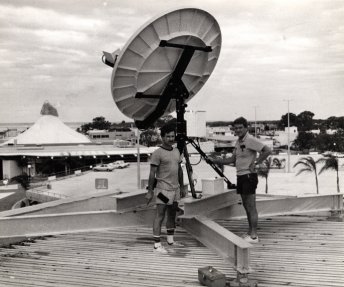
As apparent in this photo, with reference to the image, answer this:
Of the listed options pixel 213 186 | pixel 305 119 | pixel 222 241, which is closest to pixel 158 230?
pixel 222 241

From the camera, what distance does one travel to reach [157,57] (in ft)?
23.2

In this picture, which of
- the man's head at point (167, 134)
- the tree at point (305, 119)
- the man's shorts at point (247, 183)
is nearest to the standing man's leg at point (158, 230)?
the man's head at point (167, 134)

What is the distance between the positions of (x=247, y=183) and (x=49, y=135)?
108m

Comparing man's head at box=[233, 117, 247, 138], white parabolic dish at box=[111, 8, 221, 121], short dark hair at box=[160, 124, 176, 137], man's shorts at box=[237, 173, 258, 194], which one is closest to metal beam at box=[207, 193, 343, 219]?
man's shorts at box=[237, 173, 258, 194]

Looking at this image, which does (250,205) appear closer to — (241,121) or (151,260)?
(241,121)

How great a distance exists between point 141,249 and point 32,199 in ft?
110

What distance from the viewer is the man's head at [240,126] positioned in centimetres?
614

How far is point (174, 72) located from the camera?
7234 mm

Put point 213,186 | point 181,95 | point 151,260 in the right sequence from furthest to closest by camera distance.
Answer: point 213,186
point 181,95
point 151,260

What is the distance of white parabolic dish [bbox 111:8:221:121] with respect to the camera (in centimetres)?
669

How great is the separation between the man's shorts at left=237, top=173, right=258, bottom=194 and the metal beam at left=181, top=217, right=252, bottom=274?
64 centimetres

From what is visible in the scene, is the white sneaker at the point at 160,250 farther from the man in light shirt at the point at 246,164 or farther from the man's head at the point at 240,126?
the man's head at the point at 240,126

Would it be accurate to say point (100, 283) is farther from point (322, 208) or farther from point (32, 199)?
point (32, 199)

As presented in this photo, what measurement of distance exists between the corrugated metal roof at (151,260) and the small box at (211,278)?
17 cm
